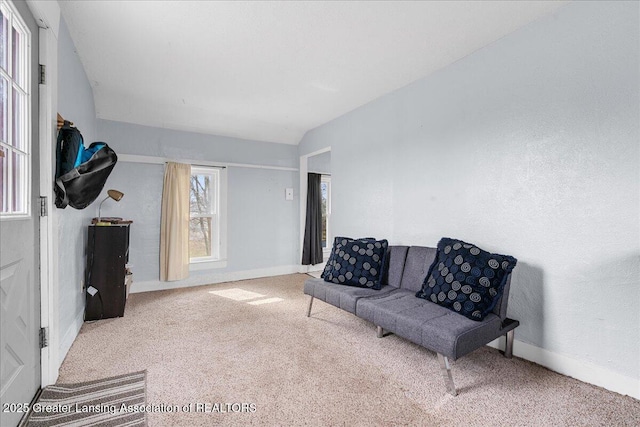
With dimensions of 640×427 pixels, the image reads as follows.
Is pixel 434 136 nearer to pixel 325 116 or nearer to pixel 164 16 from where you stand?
pixel 325 116

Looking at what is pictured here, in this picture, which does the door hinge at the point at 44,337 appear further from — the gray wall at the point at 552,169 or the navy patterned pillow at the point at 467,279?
the gray wall at the point at 552,169

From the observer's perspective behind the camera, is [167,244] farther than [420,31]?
Yes

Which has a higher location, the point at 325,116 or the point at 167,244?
the point at 325,116

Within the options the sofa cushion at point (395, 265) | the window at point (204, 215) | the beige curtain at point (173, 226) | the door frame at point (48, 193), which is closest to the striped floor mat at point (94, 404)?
the door frame at point (48, 193)

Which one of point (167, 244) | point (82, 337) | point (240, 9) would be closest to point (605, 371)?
point (240, 9)

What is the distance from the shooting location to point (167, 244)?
404 centimetres

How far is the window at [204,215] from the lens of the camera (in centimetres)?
446

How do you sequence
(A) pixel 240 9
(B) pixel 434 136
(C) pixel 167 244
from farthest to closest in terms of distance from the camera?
(C) pixel 167 244, (B) pixel 434 136, (A) pixel 240 9

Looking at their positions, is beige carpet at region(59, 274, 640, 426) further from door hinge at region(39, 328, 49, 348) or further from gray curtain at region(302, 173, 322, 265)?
gray curtain at region(302, 173, 322, 265)

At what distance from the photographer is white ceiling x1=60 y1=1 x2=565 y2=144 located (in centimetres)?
197

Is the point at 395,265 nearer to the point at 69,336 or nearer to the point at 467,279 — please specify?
the point at 467,279

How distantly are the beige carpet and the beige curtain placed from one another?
1125mm

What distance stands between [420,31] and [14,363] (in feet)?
10.5

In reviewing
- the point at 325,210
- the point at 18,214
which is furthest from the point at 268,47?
the point at 325,210
